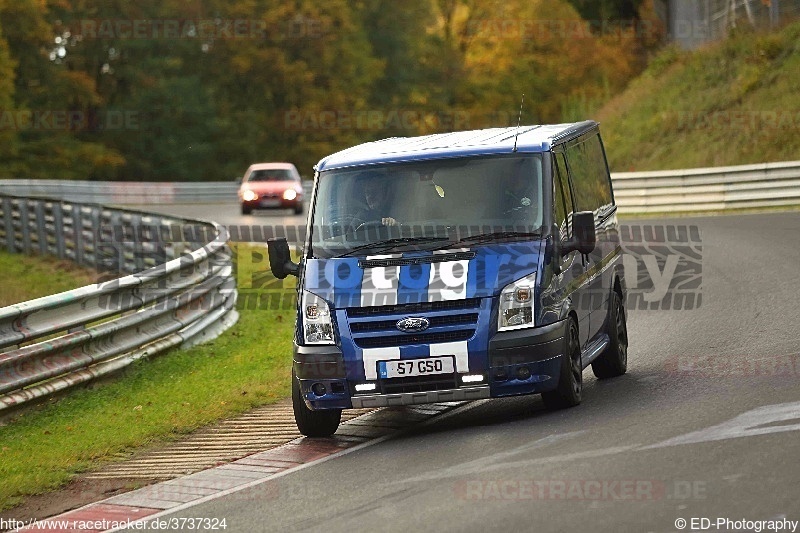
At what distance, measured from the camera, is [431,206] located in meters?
10.9

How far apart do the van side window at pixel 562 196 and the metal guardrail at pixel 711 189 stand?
21.2 meters

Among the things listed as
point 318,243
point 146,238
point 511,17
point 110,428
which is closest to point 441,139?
point 318,243

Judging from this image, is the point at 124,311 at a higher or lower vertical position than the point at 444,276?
lower

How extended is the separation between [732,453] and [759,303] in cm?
804

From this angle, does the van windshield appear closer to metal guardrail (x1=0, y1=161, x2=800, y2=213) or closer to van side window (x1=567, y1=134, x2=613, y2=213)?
van side window (x1=567, y1=134, x2=613, y2=213)

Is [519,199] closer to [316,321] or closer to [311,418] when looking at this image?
[316,321]

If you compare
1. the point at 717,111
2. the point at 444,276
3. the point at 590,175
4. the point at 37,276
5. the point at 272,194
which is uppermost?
the point at 590,175

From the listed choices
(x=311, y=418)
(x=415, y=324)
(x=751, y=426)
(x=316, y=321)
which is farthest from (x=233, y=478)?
(x=751, y=426)

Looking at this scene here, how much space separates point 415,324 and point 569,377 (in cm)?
125

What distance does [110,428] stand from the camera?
38.2 feet

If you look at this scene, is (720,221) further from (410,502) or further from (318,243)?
(410,502)

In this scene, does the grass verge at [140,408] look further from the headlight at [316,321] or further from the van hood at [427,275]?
the van hood at [427,275]

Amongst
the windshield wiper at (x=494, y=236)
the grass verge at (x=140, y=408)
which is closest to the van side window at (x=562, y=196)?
the windshield wiper at (x=494, y=236)

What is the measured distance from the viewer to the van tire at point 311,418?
34.8 feet
